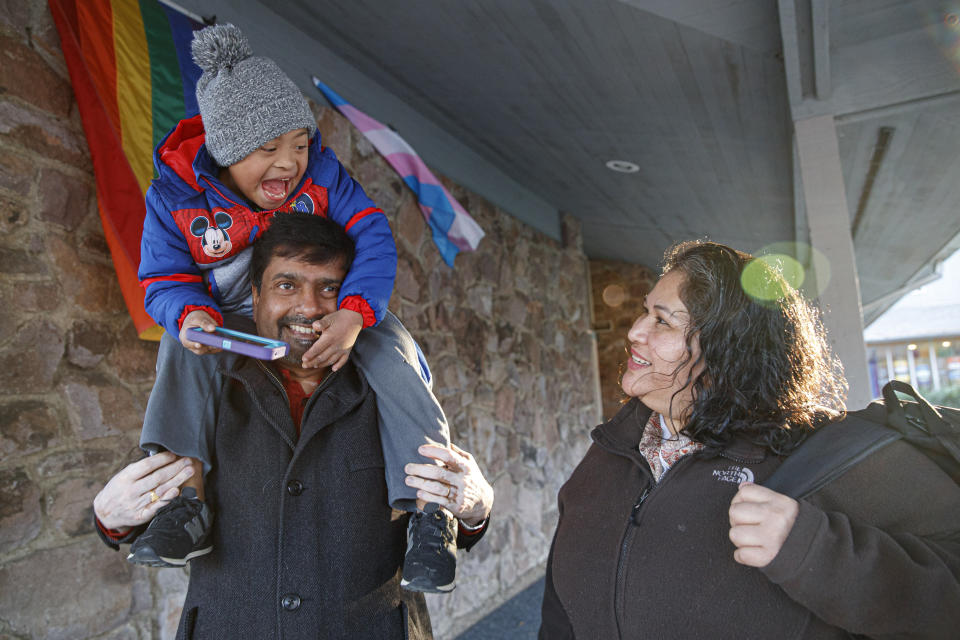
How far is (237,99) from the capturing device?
149 centimetres

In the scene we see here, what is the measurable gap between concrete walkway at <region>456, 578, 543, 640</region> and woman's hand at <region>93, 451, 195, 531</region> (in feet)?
9.57

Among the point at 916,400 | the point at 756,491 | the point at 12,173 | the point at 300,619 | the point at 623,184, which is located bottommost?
the point at 300,619

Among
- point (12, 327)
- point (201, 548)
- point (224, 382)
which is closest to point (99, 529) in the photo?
point (201, 548)

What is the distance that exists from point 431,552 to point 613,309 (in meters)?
8.25

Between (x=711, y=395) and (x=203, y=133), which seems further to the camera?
(x=203, y=133)

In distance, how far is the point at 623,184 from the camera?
492 centimetres

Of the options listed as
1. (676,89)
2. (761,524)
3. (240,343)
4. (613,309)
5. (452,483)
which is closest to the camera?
(761,524)

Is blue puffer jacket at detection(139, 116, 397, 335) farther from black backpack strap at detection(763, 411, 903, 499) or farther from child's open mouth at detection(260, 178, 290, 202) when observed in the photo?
black backpack strap at detection(763, 411, 903, 499)

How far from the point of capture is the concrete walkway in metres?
3.72

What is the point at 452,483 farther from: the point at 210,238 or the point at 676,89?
the point at 676,89

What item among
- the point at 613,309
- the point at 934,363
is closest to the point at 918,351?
the point at 934,363

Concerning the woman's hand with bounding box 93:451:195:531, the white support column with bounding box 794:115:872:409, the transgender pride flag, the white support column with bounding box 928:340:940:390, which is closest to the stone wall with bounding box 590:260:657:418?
the transgender pride flag

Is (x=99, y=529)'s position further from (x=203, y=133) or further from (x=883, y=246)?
(x=883, y=246)

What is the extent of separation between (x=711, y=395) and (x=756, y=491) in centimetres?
34
